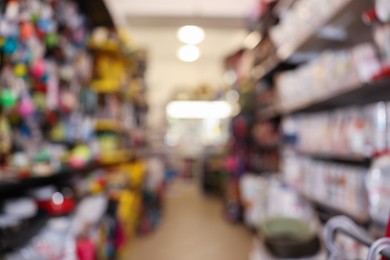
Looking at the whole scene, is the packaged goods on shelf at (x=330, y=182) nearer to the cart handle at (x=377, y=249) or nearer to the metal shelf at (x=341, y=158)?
the metal shelf at (x=341, y=158)

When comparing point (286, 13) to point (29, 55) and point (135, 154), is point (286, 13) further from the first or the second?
point (135, 154)

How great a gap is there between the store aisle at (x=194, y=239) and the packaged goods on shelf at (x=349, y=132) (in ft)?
4.38

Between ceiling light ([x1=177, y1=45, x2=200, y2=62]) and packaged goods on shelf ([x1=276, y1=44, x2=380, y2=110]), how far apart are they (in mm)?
6219

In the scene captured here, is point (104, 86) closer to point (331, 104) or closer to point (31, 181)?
point (31, 181)

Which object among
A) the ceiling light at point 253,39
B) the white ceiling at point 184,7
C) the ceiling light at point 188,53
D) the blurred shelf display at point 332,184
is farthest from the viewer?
the ceiling light at point 188,53

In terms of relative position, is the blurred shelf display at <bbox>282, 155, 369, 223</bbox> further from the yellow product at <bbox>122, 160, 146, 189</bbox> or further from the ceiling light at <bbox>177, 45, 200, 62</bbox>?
the ceiling light at <bbox>177, 45, 200, 62</bbox>

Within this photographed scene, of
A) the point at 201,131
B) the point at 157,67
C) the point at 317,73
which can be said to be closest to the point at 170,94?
the point at 157,67

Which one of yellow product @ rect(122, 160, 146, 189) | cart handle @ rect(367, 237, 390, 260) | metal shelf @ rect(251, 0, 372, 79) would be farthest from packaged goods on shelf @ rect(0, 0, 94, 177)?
metal shelf @ rect(251, 0, 372, 79)

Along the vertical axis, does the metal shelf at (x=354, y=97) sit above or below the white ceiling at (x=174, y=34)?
below

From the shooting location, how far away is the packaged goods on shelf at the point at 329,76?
5.53 feet

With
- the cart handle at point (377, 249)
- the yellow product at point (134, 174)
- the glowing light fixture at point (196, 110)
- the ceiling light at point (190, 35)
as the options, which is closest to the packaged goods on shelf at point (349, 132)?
the cart handle at point (377, 249)

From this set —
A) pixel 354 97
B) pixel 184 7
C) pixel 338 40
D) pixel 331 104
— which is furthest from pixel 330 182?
pixel 184 7

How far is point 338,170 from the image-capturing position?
207 centimetres

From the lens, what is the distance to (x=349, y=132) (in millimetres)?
1914
